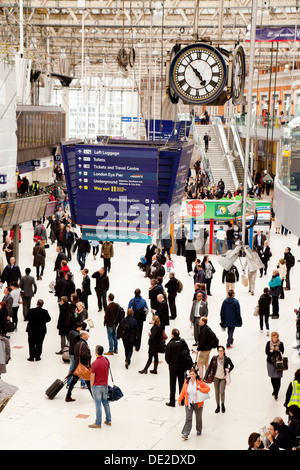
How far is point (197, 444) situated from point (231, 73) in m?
5.06

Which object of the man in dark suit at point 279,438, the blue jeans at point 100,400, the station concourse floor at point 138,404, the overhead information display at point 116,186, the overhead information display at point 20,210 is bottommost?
the station concourse floor at point 138,404

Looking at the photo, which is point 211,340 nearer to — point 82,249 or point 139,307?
point 139,307

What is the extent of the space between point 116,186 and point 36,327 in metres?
3.18

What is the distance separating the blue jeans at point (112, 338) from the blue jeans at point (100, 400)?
3.31 m

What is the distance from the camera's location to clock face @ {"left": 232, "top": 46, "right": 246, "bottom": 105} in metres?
11.1

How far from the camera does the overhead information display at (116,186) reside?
1191cm

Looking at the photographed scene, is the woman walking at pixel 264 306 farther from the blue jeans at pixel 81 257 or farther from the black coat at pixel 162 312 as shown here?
the blue jeans at pixel 81 257

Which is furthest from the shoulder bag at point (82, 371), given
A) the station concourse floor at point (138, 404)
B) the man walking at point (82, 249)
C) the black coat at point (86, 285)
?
the man walking at point (82, 249)

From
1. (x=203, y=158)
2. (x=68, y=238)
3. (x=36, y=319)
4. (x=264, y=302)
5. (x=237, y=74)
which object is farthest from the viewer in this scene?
(x=203, y=158)

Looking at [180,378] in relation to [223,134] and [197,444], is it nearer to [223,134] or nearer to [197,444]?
[197,444]

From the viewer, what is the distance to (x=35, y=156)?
4056 centimetres

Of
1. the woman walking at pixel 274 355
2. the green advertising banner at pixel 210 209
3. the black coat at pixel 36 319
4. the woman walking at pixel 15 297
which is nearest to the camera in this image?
the woman walking at pixel 274 355

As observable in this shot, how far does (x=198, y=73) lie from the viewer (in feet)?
36.8

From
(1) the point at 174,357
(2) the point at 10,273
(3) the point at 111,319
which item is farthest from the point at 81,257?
(1) the point at 174,357
